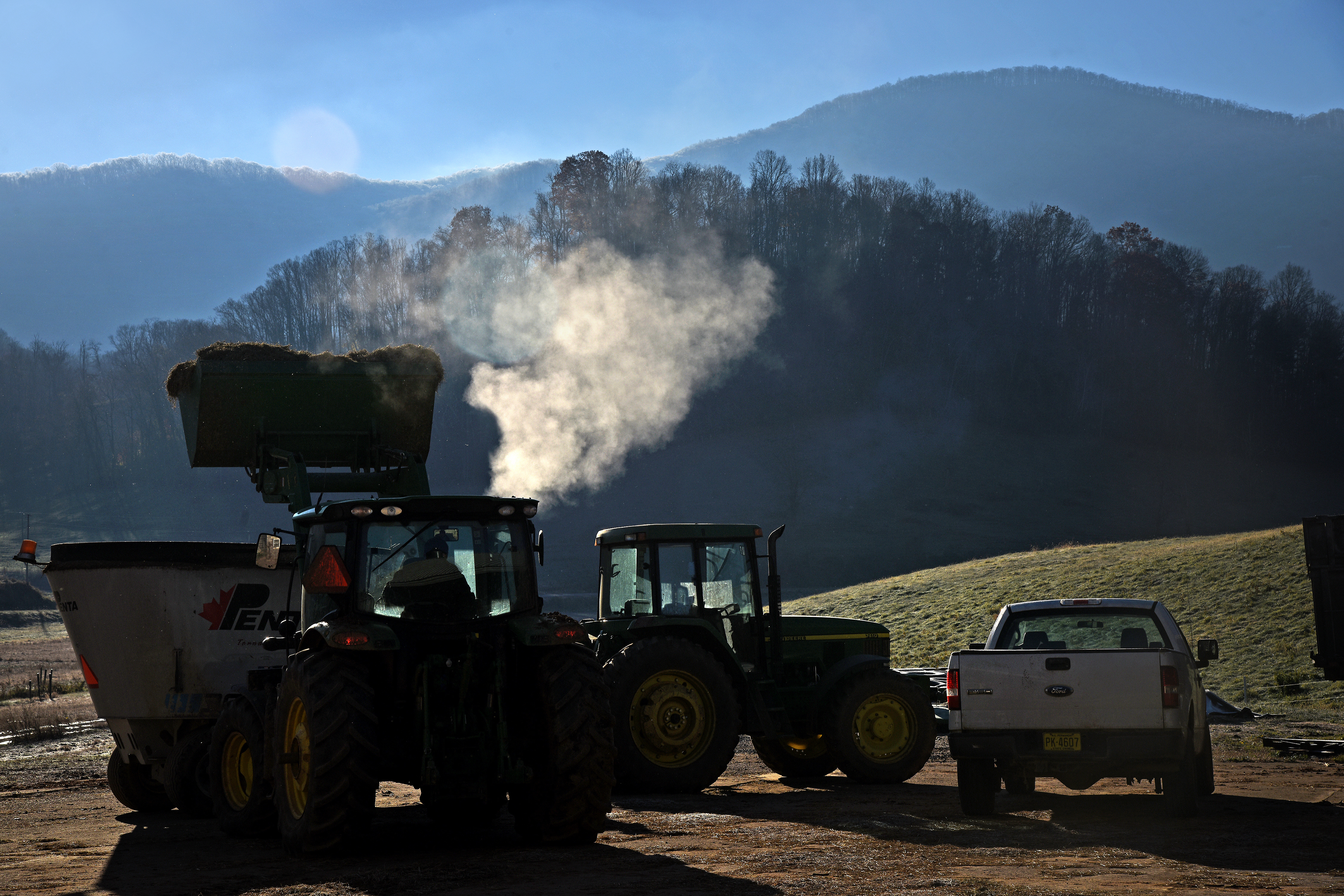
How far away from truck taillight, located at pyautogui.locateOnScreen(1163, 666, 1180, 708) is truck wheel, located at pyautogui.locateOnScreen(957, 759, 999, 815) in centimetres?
153

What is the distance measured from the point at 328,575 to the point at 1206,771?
7.87 meters

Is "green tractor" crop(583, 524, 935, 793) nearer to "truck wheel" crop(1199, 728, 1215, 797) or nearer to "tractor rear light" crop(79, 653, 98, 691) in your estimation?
"truck wheel" crop(1199, 728, 1215, 797)

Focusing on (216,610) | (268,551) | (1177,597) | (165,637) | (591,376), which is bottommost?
(1177,597)

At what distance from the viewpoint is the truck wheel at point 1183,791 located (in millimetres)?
9727

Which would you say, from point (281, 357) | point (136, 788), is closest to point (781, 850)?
point (136, 788)

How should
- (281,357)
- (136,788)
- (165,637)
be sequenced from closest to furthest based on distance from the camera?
(165,637) < (136,788) < (281,357)

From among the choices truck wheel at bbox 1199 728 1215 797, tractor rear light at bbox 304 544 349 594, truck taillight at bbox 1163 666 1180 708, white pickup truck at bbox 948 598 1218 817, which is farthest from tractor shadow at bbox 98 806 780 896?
truck wheel at bbox 1199 728 1215 797

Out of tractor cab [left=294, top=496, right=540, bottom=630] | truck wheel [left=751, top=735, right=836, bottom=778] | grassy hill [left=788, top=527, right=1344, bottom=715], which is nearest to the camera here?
tractor cab [left=294, top=496, right=540, bottom=630]

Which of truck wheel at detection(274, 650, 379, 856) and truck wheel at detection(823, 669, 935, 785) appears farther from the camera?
truck wheel at detection(823, 669, 935, 785)

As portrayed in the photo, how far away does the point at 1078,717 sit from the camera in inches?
379

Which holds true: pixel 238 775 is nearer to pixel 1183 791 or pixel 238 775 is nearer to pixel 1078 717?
pixel 1078 717

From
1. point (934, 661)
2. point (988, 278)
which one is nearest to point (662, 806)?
point (934, 661)

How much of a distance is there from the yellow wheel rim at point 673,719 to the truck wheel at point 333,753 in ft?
14.8

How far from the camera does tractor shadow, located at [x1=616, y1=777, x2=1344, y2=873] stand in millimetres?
8352
